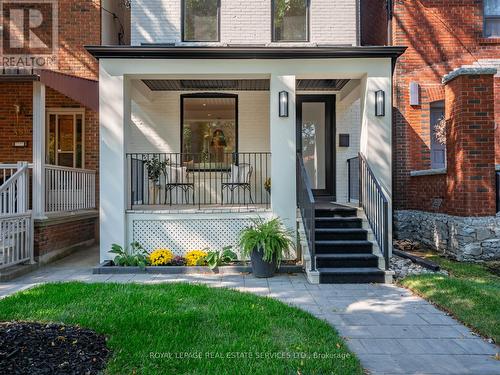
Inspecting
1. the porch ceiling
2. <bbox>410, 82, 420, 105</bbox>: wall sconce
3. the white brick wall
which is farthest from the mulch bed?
<bbox>410, 82, 420, 105</bbox>: wall sconce

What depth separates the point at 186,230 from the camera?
23.4ft

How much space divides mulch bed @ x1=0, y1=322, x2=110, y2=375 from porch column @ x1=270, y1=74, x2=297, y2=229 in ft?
13.6

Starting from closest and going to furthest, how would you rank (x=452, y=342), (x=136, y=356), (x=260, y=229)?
(x=136, y=356)
(x=452, y=342)
(x=260, y=229)

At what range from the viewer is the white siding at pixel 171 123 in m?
9.38

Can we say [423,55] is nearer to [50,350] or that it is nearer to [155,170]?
[155,170]

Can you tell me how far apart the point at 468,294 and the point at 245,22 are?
7.12 meters

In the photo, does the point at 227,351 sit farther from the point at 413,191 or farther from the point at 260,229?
the point at 413,191

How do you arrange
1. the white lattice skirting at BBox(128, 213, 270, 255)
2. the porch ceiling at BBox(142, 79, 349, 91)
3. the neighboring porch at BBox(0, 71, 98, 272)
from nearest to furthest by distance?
the neighboring porch at BBox(0, 71, 98, 272), the white lattice skirting at BBox(128, 213, 270, 255), the porch ceiling at BBox(142, 79, 349, 91)

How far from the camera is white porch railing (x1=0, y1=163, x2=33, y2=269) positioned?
20.8 feet

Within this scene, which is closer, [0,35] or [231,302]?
[231,302]

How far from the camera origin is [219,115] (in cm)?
964

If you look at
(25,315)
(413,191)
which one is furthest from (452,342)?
(413,191)

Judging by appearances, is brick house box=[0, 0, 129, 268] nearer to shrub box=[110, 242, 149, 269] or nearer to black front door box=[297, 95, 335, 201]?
shrub box=[110, 242, 149, 269]

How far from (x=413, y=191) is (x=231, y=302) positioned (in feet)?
21.6
